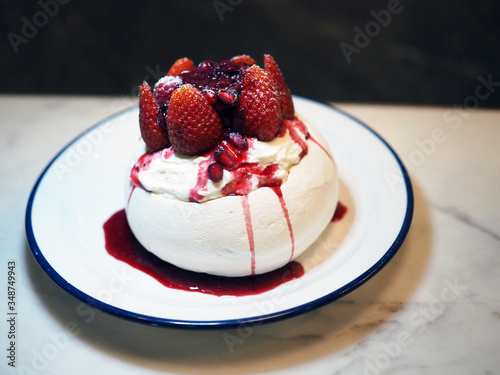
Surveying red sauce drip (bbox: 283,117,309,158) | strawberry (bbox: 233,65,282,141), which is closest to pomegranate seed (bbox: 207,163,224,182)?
strawberry (bbox: 233,65,282,141)

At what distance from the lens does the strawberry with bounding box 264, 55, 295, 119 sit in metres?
1.63

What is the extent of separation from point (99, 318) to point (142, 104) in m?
0.65

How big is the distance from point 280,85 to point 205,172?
41 centimetres


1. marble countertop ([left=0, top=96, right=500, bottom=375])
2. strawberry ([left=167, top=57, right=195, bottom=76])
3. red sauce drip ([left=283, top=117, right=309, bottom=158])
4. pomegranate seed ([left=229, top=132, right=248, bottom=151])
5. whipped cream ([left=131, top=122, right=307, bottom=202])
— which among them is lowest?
marble countertop ([left=0, top=96, right=500, bottom=375])

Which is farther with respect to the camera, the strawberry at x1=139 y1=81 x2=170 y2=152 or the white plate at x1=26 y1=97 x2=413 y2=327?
the strawberry at x1=139 y1=81 x2=170 y2=152

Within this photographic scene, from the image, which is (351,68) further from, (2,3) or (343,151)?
(2,3)

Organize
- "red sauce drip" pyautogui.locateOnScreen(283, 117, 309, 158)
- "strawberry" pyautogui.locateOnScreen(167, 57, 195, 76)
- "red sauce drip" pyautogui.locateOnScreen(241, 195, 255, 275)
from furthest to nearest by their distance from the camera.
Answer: "strawberry" pyautogui.locateOnScreen(167, 57, 195, 76), "red sauce drip" pyautogui.locateOnScreen(283, 117, 309, 158), "red sauce drip" pyautogui.locateOnScreen(241, 195, 255, 275)

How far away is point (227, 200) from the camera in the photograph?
146cm

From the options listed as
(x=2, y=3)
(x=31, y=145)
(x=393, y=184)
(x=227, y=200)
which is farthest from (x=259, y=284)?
(x=2, y=3)

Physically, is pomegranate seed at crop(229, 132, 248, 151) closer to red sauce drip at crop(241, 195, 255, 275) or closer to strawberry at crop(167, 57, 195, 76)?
red sauce drip at crop(241, 195, 255, 275)

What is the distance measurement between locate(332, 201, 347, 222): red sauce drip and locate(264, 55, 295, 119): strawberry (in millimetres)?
400

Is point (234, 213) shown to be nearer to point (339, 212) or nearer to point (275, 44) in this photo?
point (339, 212)

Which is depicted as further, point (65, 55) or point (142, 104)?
point (65, 55)

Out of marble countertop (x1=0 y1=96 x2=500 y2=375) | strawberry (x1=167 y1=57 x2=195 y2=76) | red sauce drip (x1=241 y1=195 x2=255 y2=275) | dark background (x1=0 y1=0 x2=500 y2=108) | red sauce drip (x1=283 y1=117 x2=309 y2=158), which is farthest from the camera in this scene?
dark background (x1=0 y1=0 x2=500 y2=108)
